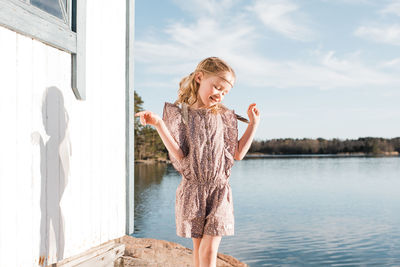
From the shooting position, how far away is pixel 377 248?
13.6m

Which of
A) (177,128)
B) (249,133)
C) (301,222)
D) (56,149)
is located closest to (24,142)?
(56,149)

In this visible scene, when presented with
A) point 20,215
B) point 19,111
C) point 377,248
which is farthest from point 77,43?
point 377,248

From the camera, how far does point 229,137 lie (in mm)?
2562

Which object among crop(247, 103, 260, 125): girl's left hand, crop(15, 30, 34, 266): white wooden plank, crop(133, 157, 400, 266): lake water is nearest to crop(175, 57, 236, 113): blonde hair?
crop(247, 103, 260, 125): girl's left hand

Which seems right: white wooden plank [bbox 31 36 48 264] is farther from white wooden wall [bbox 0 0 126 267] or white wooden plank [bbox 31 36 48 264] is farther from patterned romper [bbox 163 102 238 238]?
patterned romper [bbox 163 102 238 238]

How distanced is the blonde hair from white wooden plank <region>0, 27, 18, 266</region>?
3.03 ft

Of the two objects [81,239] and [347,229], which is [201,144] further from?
[347,229]

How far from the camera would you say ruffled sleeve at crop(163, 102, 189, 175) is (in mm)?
2504

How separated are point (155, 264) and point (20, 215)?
2.28 meters

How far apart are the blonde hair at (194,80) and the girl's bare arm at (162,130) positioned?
296mm

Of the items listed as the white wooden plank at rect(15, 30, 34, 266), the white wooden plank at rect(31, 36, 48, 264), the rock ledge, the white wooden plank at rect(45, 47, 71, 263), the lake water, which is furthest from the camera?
the lake water

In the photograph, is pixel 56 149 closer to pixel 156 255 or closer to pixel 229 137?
pixel 229 137

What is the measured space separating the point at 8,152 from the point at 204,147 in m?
1.04

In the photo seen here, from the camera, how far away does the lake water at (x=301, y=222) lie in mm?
12273
